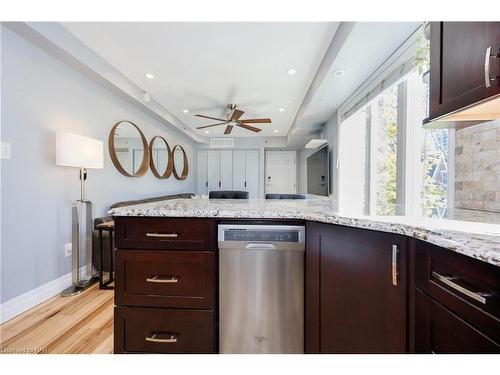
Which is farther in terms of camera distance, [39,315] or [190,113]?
[190,113]

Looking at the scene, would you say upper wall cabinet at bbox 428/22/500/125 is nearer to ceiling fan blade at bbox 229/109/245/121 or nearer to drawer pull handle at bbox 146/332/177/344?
drawer pull handle at bbox 146/332/177/344

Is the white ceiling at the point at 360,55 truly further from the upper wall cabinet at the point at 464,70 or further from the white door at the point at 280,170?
the white door at the point at 280,170

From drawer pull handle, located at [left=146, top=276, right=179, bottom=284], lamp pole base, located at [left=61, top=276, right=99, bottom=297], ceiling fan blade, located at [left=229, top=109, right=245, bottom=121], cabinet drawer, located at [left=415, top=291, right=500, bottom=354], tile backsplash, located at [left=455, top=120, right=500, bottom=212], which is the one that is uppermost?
ceiling fan blade, located at [left=229, top=109, right=245, bottom=121]

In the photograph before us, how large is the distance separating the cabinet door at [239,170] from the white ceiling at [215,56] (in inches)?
115

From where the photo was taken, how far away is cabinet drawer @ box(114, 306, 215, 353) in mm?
1122

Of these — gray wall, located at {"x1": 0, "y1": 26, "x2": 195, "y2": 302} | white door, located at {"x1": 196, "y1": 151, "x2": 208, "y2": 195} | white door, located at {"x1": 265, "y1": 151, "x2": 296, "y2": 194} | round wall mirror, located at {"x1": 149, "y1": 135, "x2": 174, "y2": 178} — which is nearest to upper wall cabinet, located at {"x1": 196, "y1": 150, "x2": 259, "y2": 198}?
white door, located at {"x1": 196, "y1": 151, "x2": 208, "y2": 195}

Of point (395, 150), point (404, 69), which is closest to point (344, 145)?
point (395, 150)

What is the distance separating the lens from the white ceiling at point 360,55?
5.24 feet

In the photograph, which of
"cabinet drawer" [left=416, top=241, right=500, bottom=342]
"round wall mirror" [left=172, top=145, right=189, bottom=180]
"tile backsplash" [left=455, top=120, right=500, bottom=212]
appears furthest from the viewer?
"round wall mirror" [left=172, top=145, right=189, bottom=180]

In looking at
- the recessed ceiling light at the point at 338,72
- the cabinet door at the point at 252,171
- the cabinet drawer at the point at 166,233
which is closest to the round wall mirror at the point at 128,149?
the cabinet drawer at the point at 166,233

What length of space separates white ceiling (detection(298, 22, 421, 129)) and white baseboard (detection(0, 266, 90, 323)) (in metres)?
3.39

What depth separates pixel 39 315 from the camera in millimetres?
1785
